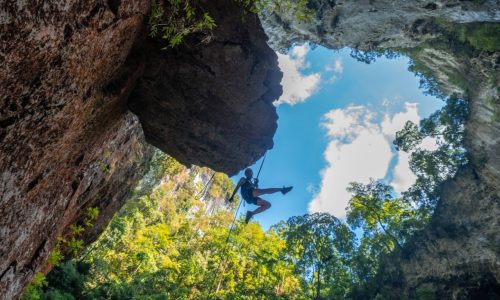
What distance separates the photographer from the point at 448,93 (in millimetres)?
19281

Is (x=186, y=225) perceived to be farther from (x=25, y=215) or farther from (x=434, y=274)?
(x=25, y=215)

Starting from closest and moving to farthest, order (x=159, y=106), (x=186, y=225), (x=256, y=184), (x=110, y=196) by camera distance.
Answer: (x=159, y=106) → (x=256, y=184) → (x=110, y=196) → (x=186, y=225)

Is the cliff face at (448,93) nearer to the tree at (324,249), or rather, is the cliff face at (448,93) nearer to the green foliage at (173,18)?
the tree at (324,249)

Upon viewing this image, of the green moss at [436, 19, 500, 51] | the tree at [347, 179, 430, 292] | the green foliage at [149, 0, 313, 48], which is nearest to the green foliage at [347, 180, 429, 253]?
the tree at [347, 179, 430, 292]

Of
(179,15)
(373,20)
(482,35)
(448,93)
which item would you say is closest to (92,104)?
A: (179,15)

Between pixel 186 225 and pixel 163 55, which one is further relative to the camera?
pixel 186 225

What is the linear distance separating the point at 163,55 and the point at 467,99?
59.7ft

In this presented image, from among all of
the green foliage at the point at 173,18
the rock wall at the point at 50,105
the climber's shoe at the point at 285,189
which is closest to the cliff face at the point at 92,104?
the rock wall at the point at 50,105

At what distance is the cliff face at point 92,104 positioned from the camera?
395 centimetres

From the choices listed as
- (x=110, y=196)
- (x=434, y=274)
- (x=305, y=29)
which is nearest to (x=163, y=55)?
(x=110, y=196)

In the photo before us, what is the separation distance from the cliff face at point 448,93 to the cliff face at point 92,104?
783 cm

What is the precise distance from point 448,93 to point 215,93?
59.7ft

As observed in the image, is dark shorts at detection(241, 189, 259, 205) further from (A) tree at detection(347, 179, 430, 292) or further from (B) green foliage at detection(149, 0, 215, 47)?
(A) tree at detection(347, 179, 430, 292)

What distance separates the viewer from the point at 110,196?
472 inches
